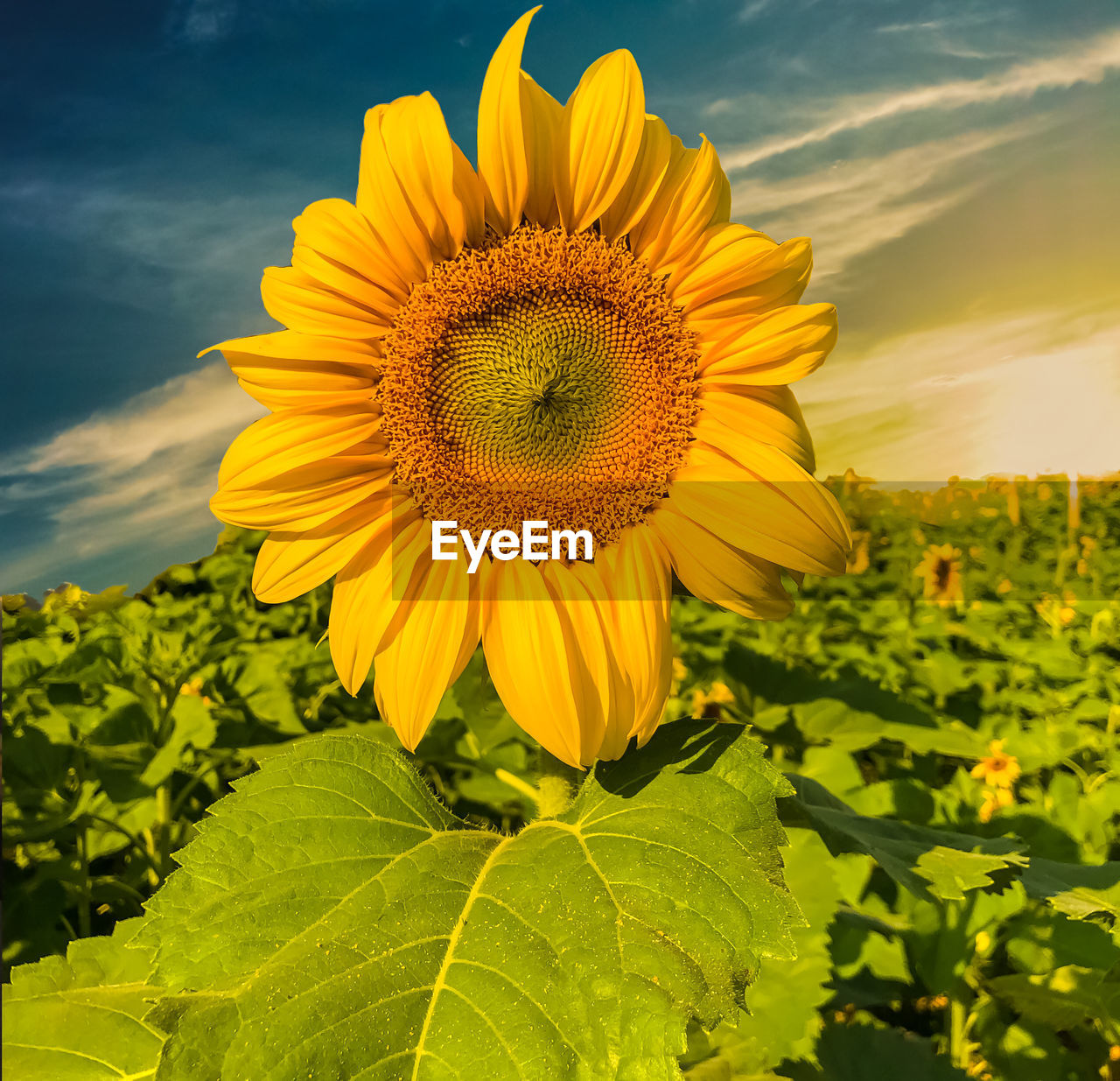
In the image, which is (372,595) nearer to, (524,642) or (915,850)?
(524,642)

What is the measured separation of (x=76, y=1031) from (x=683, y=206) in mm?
1333

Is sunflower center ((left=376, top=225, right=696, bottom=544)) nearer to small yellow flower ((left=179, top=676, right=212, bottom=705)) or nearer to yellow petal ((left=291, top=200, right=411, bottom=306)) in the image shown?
yellow petal ((left=291, top=200, right=411, bottom=306))

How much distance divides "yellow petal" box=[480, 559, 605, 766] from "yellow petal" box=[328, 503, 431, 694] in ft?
0.33

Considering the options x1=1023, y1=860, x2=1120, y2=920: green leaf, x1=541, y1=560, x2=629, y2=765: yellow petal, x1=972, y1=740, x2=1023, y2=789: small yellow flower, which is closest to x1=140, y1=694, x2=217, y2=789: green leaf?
x1=541, y1=560, x2=629, y2=765: yellow petal

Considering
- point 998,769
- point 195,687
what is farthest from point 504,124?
point 998,769

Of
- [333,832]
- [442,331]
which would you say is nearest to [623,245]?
[442,331]

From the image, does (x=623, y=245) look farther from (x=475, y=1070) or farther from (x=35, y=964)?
(x=35, y=964)

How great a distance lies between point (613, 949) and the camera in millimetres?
818

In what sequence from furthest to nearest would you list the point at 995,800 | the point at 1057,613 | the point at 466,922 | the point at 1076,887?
the point at 1057,613 → the point at 995,800 → the point at 1076,887 → the point at 466,922

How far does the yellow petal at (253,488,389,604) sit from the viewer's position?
1110 mm

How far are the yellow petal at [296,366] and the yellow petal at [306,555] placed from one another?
155mm

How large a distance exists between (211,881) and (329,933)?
6.0 inches

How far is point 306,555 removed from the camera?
1112 millimetres

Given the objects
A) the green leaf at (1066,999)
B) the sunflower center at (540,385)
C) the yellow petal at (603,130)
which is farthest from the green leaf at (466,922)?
the green leaf at (1066,999)
